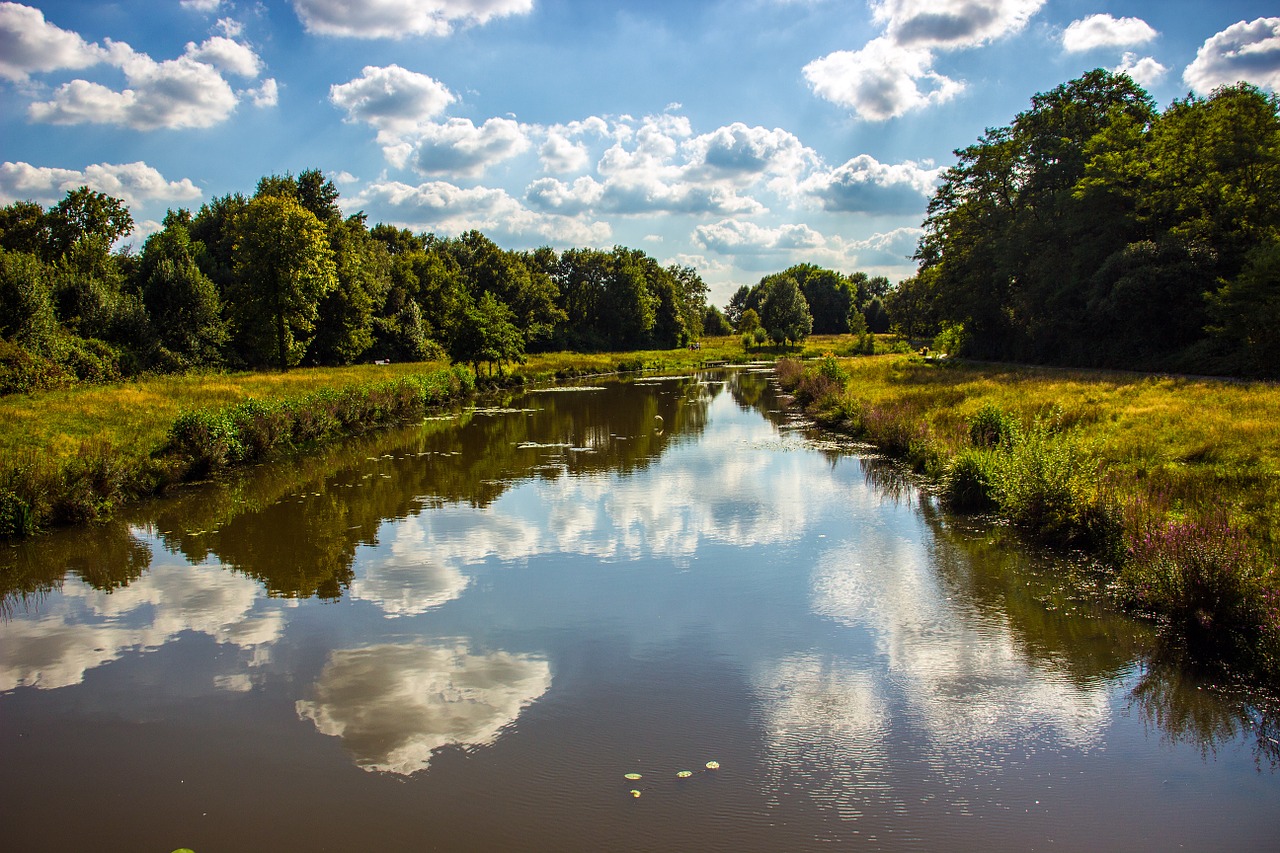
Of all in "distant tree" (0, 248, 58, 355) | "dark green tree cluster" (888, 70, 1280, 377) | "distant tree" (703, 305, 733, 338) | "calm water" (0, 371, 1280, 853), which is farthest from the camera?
"distant tree" (703, 305, 733, 338)

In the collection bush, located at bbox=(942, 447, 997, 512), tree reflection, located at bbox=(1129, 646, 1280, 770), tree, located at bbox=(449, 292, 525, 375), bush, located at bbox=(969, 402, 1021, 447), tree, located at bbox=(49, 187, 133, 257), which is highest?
tree, located at bbox=(49, 187, 133, 257)

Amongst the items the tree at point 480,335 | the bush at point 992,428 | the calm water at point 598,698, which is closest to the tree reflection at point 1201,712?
the calm water at point 598,698

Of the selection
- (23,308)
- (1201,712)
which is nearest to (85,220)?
(23,308)

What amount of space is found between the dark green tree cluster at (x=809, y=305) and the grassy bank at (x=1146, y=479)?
6998 cm

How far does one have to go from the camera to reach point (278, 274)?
36.3 m

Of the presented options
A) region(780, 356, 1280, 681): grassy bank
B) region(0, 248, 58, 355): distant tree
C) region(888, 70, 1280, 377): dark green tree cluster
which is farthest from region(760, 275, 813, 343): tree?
region(0, 248, 58, 355): distant tree

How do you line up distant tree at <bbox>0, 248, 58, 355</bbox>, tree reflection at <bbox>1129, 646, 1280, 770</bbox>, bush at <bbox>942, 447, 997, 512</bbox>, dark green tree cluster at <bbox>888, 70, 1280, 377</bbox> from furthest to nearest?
distant tree at <bbox>0, 248, 58, 355</bbox> < dark green tree cluster at <bbox>888, 70, 1280, 377</bbox> < bush at <bbox>942, 447, 997, 512</bbox> < tree reflection at <bbox>1129, 646, 1280, 770</bbox>

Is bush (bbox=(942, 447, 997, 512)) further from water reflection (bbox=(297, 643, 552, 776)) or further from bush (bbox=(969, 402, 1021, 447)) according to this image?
water reflection (bbox=(297, 643, 552, 776))

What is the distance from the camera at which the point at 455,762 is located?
5.64 m

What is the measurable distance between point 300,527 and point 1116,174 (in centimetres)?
3261

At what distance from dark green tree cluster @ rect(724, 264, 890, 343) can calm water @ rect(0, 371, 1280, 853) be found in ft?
266

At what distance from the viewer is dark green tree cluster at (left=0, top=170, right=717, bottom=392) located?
28312 millimetres

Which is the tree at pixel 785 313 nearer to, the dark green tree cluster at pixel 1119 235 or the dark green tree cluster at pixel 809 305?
the dark green tree cluster at pixel 809 305

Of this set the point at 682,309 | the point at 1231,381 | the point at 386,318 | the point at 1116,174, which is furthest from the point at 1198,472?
the point at 682,309
